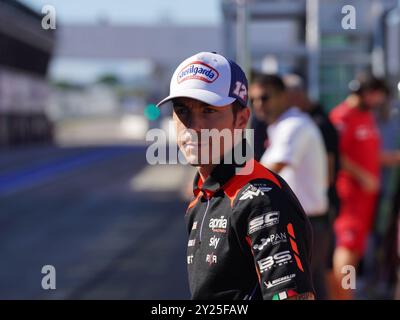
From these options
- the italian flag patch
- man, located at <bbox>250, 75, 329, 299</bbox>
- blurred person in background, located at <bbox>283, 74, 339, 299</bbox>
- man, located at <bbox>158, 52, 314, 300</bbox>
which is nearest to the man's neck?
man, located at <bbox>158, 52, 314, 300</bbox>

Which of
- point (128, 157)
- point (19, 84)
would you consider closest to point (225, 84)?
point (128, 157)

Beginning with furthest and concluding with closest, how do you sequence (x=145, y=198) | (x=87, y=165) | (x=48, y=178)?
(x=87, y=165), (x=48, y=178), (x=145, y=198)

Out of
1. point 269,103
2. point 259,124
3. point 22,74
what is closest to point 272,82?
point 269,103

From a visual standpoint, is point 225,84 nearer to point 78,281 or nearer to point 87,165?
point 78,281

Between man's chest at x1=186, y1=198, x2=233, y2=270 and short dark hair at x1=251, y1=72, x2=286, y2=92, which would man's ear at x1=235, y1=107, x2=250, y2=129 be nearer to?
man's chest at x1=186, y1=198, x2=233, y2=270

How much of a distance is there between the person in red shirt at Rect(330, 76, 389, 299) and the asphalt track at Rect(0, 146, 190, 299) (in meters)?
1.60

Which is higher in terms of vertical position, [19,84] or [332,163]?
[19,84]

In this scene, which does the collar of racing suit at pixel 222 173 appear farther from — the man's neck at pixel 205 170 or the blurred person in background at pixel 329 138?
the blurred person in background at pixel 329 138

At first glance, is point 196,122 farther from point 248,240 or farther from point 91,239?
point 91,239

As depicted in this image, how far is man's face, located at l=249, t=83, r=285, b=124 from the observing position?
5191mm

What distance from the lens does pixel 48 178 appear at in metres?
21.2

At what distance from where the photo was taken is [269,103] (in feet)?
17.1

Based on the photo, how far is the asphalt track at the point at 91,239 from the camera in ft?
25.0
